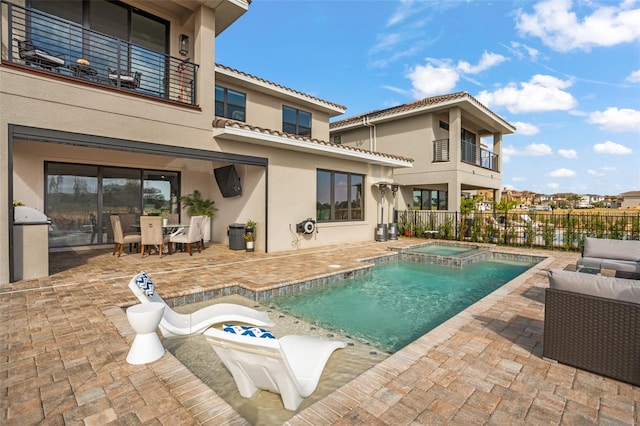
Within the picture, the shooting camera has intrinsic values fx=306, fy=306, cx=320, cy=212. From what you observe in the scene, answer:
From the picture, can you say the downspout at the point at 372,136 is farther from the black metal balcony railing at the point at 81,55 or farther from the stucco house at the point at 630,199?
the stucco house at the point at 630,199

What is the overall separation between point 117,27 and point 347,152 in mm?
8235

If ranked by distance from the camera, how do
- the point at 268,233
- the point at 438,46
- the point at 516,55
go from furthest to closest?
the point at 438,46 < the point at 516,55 < the point at 268,233

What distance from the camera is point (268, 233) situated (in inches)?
408

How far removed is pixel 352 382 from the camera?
113 inches

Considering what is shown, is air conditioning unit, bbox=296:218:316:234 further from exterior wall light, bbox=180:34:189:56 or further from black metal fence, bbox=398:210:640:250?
exterior wall light, bbox=180:34:189:56

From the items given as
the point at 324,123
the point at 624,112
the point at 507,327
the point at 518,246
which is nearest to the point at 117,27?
the point at 324,123

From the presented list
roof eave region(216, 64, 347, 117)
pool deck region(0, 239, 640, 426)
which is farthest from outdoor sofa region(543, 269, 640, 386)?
roof eave region(216, 64, 347, 117)

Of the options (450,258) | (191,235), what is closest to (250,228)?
(191,235)

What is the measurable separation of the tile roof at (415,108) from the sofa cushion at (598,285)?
557 inches

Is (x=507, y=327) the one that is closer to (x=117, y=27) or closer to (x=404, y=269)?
(x=404, y=269)

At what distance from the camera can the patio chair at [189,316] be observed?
154 inches

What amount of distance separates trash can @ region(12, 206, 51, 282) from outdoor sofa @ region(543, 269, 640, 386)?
29.5 ft

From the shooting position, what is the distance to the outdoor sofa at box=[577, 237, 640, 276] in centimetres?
648

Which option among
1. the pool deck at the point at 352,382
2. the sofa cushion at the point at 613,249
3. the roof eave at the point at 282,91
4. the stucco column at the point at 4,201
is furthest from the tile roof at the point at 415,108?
the stucco column at the point at 4,201
